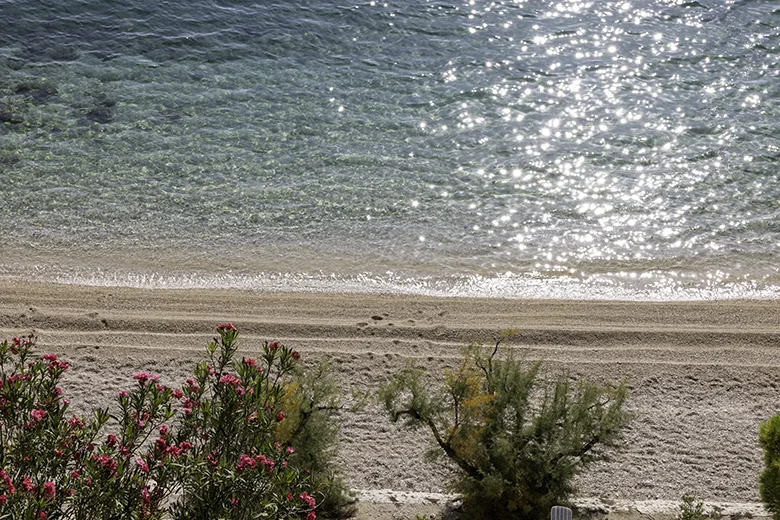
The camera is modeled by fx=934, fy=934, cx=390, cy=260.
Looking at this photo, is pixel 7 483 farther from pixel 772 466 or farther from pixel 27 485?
pixel 772 466

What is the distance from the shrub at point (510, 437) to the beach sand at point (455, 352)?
1.85ft

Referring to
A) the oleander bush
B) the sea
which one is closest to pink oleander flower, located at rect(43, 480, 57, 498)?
the oleander bush

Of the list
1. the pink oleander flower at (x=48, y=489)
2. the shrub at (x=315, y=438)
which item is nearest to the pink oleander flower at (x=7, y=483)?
the pink oleander flower at (x=48, y=489)

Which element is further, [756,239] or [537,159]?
[537,159]

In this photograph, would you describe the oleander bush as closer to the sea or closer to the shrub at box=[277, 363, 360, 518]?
the shrub at box=[277, 363, 360, 518]

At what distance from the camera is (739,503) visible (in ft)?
26.2

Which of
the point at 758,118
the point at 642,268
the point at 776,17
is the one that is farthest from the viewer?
the point at 776,17

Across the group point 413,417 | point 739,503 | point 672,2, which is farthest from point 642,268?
point 672,2

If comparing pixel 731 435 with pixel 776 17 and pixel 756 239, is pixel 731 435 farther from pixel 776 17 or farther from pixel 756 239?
pixel 776 17

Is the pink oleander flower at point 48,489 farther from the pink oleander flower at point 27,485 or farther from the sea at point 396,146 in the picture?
the sea at point 396,146

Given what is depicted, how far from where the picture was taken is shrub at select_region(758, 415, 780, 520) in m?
6.63

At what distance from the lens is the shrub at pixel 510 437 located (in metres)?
7.24

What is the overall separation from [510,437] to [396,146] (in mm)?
8787

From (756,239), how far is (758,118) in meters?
3.78
